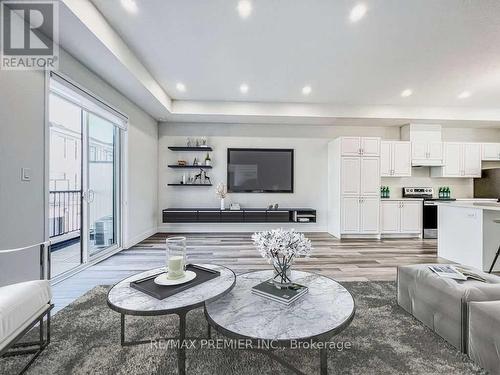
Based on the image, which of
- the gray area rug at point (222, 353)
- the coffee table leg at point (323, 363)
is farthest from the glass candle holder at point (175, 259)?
the coffee table leg at point (323, 363)

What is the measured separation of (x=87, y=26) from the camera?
2.18m

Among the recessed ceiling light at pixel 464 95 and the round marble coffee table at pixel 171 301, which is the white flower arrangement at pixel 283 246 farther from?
the recessed ceiling light at pixel 464 95

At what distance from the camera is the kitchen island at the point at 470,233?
3.02 metres

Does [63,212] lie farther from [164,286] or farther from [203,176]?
[164,286]

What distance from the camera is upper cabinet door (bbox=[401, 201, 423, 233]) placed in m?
5.06

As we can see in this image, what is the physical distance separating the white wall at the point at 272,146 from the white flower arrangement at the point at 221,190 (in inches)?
4.6

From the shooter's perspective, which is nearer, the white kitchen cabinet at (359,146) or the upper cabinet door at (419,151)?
the white kitchen cabinet at (359,146)

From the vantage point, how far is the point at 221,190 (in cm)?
537

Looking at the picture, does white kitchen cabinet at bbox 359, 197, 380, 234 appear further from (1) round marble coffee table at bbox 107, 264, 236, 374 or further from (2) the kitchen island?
(1) round marble coffee table at bbox 107, 264, 236, 374

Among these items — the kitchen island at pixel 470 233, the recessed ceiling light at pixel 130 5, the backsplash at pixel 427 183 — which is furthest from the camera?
the backsplash at pixel 427 183

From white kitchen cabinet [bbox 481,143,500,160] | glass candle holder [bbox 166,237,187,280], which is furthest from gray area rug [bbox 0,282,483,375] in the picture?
white kitchen cabinet [bbox 481,143,500,160]

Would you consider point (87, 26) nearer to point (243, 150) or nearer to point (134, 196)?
point (134, 196)

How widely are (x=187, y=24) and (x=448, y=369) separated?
3.59 meters

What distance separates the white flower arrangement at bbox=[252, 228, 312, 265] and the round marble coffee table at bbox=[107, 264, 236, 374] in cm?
34
